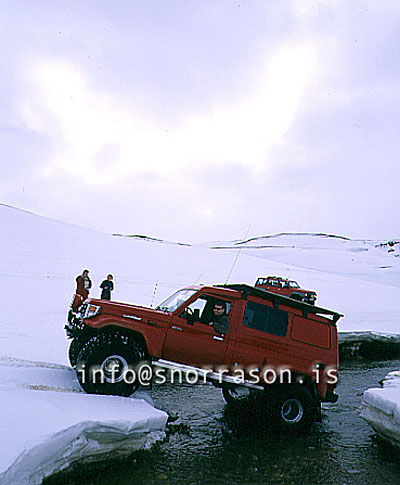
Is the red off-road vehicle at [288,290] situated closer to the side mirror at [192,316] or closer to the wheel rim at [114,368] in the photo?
the side mirror at [192,316]

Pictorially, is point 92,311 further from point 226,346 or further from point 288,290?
point 288,290

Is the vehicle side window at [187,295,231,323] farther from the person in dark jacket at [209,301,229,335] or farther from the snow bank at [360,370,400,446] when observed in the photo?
the snow bank at [360,370,400,446]

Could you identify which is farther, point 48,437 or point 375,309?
point 375,309

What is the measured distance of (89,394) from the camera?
231 inches

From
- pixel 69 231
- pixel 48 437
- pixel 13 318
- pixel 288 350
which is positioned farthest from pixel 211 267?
pixel 48 437

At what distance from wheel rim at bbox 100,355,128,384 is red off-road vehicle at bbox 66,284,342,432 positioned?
0.05 ft

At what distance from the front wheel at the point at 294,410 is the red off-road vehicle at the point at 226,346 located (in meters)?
0.02

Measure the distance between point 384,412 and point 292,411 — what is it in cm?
144

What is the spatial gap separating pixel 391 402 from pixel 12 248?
27.9 m

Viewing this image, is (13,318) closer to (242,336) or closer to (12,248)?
(242,336)

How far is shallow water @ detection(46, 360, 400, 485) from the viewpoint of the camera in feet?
16.7

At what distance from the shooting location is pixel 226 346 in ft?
21.0

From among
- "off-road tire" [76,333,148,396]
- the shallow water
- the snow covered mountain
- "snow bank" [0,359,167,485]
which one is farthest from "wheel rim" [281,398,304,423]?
the snow covered mountain

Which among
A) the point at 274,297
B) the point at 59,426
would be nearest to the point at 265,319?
the point at 274,297
